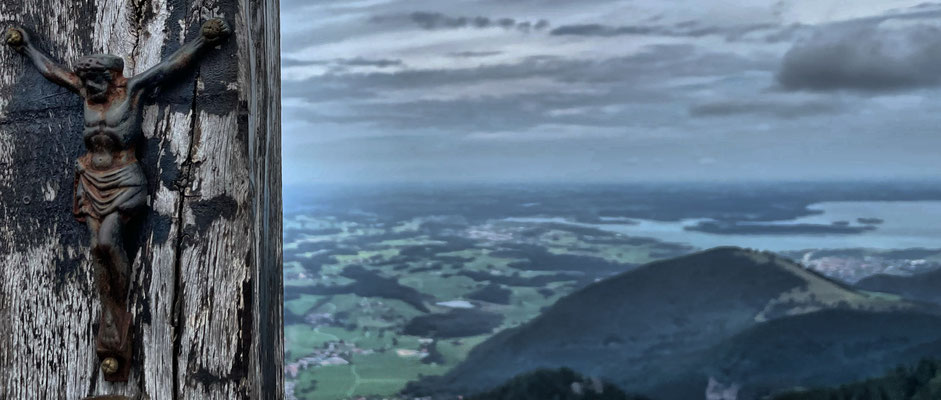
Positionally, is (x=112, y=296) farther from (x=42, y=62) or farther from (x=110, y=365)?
(x=42, y=62)

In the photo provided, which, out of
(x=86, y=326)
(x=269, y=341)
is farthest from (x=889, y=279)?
(x=86, y=326)

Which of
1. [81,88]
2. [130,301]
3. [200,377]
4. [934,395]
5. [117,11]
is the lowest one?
[934,395]

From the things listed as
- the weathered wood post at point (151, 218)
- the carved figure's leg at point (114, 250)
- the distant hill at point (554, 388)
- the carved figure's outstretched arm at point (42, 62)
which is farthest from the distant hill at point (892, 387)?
the carved figure's outstretched arm at point (42, 62)

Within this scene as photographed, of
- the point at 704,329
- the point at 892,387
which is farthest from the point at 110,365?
the point at 892,387

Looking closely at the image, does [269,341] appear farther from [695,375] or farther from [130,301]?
[695,375]

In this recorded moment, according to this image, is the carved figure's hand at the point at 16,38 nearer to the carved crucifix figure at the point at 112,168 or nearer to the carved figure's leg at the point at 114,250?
the carved crucifix figure at the point at 112,168

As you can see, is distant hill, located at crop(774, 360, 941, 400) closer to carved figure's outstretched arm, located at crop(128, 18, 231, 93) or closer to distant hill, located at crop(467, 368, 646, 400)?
distant hill, located at crop(467, 368, 646, 400)
